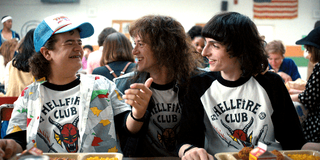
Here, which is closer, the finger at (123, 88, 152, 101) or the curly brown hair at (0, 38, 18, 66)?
the finger at (123, 88, 152, 101)

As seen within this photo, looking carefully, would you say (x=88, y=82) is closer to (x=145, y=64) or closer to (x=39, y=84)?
(x=39, y=84)

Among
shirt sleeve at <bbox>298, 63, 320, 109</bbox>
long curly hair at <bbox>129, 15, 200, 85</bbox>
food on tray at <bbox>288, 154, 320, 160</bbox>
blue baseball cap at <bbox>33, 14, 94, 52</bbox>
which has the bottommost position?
shirt sleeve at <bbox>298, 63, 320, 109</bbox>

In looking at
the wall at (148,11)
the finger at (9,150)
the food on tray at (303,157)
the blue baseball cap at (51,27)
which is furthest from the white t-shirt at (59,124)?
the wall at (148,11)

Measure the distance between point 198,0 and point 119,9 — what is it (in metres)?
2.68

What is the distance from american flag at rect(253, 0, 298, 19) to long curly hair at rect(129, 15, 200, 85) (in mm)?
7578

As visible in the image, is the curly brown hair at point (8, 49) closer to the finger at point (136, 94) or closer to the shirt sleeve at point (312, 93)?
the finger at point (136, 94)

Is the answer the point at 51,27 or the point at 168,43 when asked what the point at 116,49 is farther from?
the point at 51,27

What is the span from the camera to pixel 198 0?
8500mm

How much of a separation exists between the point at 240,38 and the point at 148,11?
7.54m

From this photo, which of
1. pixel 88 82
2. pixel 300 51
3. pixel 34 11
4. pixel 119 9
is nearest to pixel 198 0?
pixel 119 9

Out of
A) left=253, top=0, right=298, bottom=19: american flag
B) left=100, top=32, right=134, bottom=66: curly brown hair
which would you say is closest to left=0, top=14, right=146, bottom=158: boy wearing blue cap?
left=100, top=32, right=134, bottom=66: curly brown hair

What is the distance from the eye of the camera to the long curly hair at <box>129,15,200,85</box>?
161 centimetres

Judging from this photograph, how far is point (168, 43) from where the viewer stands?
5.41 ft

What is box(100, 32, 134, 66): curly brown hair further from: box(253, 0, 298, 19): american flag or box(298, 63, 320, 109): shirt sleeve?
box(253, 0, 298, 19): american flag
